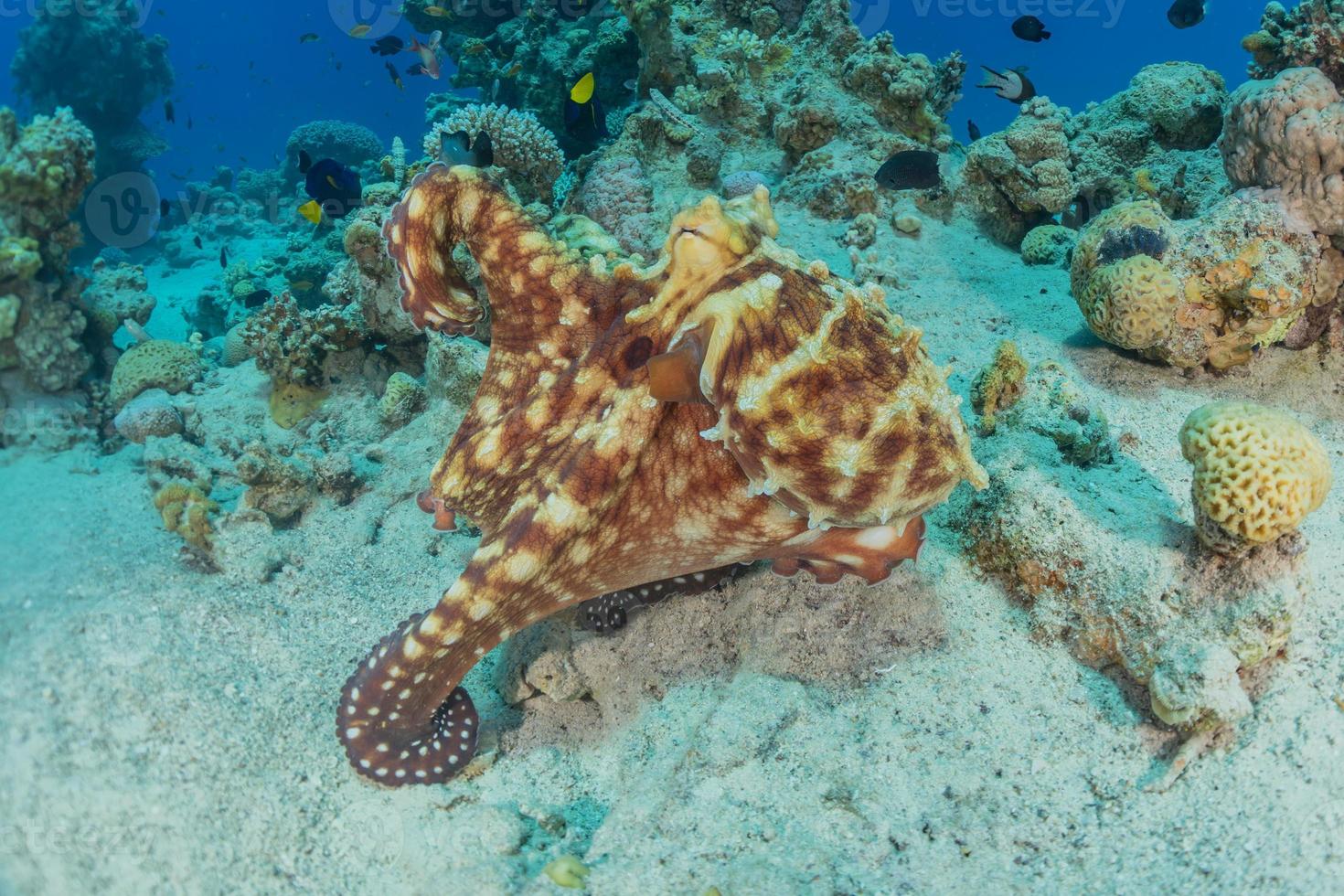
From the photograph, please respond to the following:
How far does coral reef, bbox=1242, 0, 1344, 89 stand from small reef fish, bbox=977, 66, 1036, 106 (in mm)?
3148

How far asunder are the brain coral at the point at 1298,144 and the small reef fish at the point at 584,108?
6751 millimetres

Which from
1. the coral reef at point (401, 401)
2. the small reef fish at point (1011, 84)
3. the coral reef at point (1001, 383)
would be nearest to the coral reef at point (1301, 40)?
the coral reef at point (1001, 383)

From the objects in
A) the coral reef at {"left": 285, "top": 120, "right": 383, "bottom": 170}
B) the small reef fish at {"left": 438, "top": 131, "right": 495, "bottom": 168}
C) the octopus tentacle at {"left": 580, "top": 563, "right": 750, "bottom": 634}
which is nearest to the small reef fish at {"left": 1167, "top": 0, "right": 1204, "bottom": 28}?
the small reef fish at {"left": 438, "top": 131, "right": 495, "bottom": 168}

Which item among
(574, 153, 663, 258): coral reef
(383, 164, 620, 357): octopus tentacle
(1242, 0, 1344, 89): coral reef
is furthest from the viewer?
(574, 153, 663, 258): coral reef

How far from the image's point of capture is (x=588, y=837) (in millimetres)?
2771

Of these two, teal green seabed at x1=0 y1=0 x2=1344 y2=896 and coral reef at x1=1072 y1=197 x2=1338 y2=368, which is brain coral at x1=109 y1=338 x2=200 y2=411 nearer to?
teal green seabed at x1=0 y1=0 x2=1344 y2=896

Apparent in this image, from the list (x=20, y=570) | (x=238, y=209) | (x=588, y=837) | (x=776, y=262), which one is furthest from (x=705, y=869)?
(x=238, y=209)

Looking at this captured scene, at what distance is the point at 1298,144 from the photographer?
4113 millimetres

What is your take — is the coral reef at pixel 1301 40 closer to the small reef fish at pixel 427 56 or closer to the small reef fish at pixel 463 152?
the small reef fish at pixel 463 152

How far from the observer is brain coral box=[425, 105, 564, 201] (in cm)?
746

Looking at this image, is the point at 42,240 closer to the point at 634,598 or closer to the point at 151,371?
the point at 151,371

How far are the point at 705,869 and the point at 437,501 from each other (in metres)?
1.94

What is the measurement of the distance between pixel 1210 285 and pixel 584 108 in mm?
7355

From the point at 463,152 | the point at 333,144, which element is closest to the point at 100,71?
the point at 333,144
